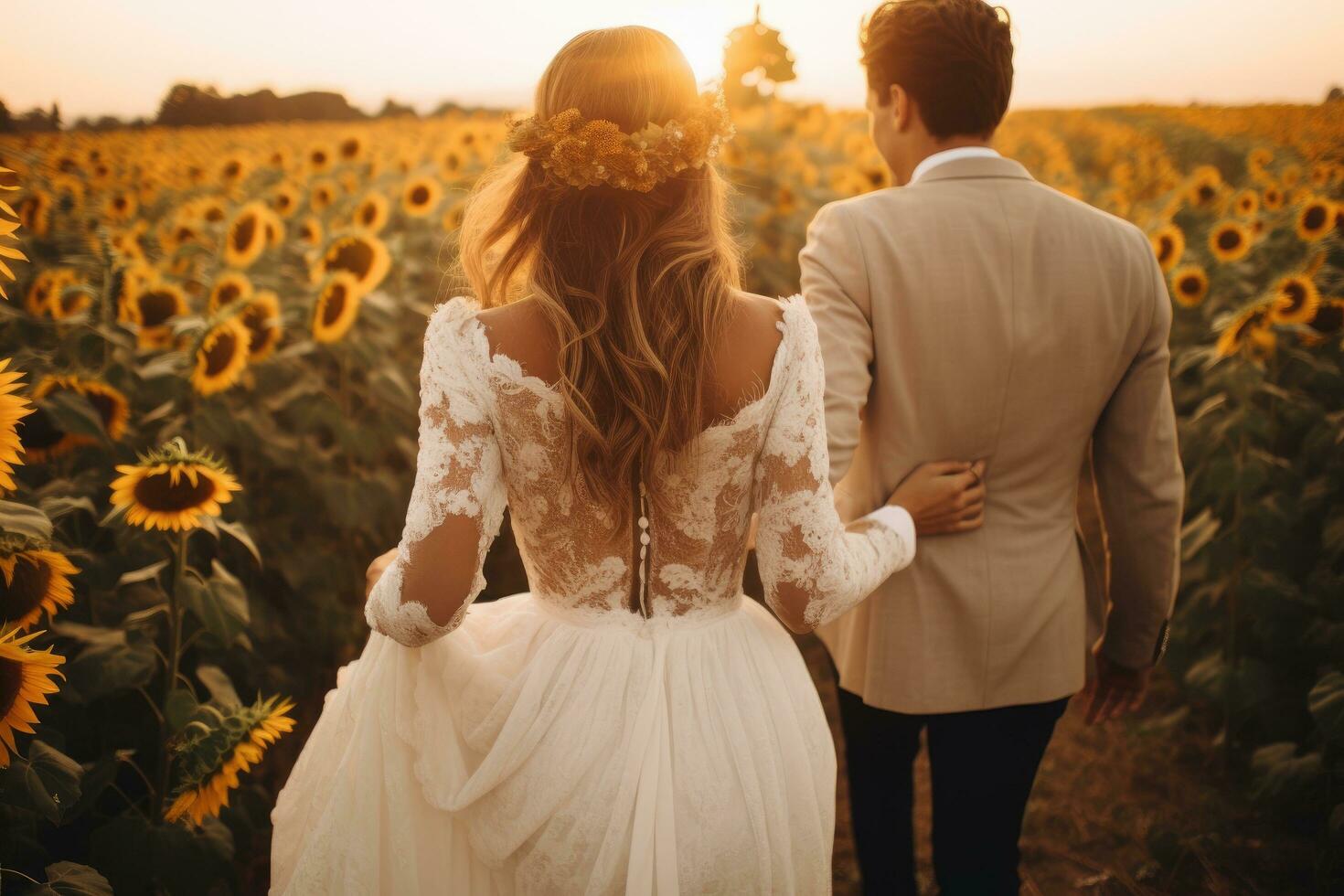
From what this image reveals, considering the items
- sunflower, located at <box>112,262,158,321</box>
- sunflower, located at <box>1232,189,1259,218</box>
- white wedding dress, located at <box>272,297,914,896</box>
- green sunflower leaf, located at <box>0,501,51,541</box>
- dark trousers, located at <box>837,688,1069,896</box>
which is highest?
sunflower, located at <box>1232,189,1259,218</box>

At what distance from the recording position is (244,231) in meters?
3.89

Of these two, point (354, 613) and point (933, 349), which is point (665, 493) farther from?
point (354, 613)

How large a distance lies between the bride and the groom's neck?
25.9 inches

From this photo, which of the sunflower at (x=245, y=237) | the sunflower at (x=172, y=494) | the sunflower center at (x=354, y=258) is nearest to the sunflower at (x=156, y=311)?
the sunflower at (x=245, y=237)

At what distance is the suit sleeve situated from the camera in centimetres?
196

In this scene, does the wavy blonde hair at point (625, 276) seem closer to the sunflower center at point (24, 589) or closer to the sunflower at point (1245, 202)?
the sunflower center at point (24, 589)

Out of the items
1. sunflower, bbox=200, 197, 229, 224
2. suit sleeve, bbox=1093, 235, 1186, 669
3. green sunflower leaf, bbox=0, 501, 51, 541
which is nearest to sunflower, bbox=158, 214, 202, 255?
sunflower, bbox=200, 197, 229, 224

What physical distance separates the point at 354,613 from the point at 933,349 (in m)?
2.49

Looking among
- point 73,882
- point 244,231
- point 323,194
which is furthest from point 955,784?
Result: point 323,194

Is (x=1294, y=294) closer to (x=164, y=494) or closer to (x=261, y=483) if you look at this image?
(x=164, y=494)

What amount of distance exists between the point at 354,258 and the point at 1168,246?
342 cm

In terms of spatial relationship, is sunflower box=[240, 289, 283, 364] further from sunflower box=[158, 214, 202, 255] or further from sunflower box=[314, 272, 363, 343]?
sunflower box=[158, 214, 202, 255]

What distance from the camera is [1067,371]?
191 centimetres

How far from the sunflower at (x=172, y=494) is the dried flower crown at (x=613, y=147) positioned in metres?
1.07
